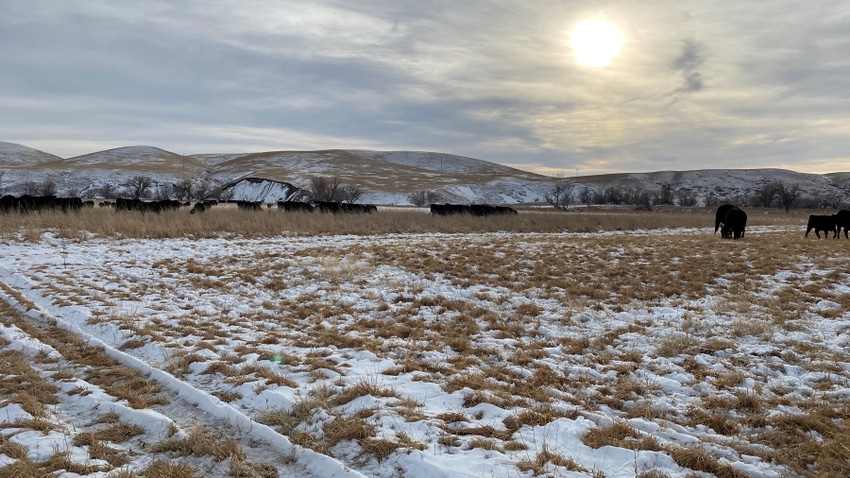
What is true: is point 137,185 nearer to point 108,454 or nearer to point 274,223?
point 274,223

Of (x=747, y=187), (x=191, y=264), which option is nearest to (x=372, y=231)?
(x=191, y=264)

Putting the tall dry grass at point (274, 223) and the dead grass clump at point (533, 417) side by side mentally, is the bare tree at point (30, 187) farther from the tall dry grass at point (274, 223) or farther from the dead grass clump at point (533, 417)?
the dead grass clump at point (533, 417)

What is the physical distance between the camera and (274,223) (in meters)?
23.6

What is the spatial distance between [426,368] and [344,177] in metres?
118

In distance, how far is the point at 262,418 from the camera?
4199 mm

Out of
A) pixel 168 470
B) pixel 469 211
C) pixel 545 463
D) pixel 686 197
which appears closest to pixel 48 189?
pixel 469 211

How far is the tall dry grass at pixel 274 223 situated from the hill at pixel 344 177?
58609mm

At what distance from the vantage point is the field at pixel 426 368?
141 inches

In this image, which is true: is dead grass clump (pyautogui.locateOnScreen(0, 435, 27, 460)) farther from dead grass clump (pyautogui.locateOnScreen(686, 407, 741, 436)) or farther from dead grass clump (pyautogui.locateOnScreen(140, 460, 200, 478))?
dead grass clump (pyautogui.locateOnScreen(686, 407, 741, 436))

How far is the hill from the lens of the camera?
95.5m

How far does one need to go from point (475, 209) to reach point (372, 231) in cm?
1029

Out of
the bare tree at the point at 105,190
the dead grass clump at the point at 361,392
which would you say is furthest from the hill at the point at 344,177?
the dead grass clump at the point at 361,392

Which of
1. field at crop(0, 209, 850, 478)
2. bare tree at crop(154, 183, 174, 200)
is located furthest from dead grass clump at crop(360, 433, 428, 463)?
bare tree at crop(154, 183, 174, 200)

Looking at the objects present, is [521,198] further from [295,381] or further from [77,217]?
[295,381]
